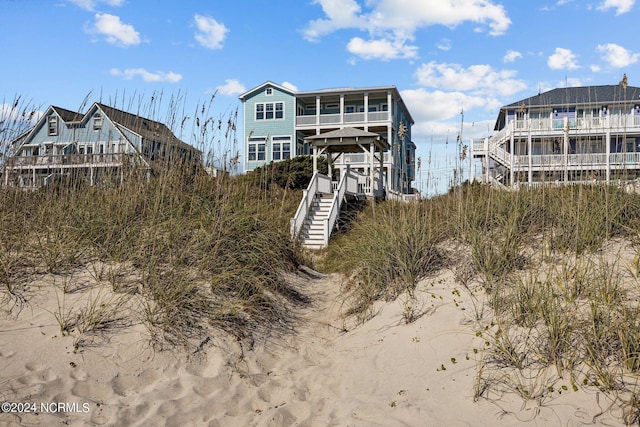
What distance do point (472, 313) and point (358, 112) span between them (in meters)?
29.7

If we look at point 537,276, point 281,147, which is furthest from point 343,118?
point 537,276

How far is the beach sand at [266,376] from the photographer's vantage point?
365 centimetres

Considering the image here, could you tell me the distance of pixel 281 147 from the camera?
33.5 metres

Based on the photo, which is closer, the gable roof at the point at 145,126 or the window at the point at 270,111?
the gable roof at the point at 145,126

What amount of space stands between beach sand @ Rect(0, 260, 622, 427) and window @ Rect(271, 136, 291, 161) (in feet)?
93.6

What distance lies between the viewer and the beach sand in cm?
365

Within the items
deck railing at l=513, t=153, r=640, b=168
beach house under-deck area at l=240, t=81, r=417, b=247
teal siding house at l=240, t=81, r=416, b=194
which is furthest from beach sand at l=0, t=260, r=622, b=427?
teal siding house at l=240, t=81, r=416, b=194

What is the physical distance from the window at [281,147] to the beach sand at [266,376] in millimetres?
28529

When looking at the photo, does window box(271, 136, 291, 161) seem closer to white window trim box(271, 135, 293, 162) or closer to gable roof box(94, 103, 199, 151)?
white window trim box(271, 135, 293, 162)

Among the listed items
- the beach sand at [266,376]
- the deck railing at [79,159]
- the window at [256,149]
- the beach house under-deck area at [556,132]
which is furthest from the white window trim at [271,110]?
the beach sand at [266,376]

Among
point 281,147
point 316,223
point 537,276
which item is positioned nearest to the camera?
point 537,276

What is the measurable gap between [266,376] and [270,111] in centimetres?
3093

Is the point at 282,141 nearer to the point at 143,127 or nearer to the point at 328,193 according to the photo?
the point at 328,193

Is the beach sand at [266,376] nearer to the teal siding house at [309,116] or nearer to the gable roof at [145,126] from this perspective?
the gable roof at [145,126]
